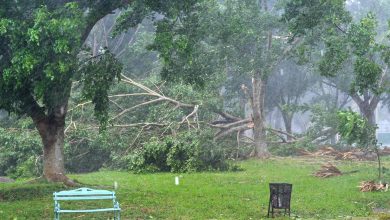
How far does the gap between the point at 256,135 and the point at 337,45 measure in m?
14.5

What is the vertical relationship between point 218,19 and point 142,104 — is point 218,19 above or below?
above

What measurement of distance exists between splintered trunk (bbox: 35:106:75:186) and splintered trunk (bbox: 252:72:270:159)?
1429 cm

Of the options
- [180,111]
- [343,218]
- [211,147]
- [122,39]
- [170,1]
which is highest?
[122,39]

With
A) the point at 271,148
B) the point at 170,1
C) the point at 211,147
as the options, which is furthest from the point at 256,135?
the point at 170,1

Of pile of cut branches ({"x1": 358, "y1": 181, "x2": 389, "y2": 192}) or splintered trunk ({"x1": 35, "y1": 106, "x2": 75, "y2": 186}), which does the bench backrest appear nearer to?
splintered trunk ({"x1": 35, "y1": 106, "x2": 75, "y2": 186})

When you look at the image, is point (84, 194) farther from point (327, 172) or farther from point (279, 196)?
point (327, 172)

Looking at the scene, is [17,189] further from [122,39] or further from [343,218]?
[122,39]

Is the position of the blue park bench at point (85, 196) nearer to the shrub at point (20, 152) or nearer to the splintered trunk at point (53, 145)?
the splintered trunk at point (53, 145)

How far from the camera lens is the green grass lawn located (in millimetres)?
12930

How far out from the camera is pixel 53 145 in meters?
16.8

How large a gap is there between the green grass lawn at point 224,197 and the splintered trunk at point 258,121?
5.55 meters

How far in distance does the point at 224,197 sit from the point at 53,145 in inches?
199

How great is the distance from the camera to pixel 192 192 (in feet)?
55.3

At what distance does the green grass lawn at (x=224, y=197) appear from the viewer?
12.9 m
